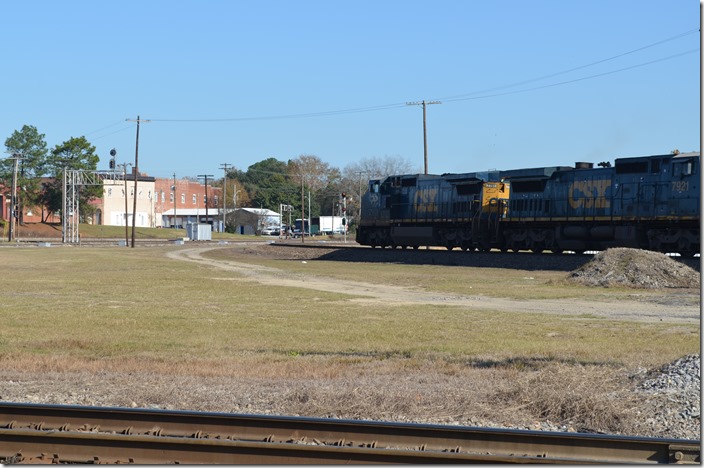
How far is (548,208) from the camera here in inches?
1692

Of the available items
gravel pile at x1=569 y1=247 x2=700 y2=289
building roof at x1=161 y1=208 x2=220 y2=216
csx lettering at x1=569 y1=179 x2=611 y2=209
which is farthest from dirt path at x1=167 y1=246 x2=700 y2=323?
building roof at x1=161 y1=208 x2=220 y2=216

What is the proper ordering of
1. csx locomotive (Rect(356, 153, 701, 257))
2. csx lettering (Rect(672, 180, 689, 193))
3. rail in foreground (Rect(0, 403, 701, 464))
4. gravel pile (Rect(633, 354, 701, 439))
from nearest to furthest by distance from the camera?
1. rail in foreground (Rect(0, 403, 701, 464))
2. gravel pile (Rect(633, 354, 701, 439))
3. csx lettering (Rect(672, 180, 689, 193))
4. csx locomotive (Rect(356, 153, 701, 257))

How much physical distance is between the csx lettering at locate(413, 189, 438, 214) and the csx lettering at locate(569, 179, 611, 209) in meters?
10.5

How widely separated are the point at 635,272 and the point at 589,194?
10.4 m

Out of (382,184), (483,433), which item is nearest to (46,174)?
(382,184)

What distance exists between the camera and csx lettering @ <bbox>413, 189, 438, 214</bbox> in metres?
50.8

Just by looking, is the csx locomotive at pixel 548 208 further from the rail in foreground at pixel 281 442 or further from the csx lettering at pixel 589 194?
the rail in foreground at pixel 281 442

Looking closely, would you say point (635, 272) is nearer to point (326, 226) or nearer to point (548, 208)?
point (548, 208)

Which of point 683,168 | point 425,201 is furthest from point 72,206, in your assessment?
point 683,168

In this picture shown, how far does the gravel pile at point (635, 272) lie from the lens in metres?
30.6

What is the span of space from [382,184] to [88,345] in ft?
130

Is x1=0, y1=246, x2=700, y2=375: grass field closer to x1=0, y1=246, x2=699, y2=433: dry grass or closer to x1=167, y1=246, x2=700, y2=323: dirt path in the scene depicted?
x1=0, y1=246, x2=699, y2=433: dry grass

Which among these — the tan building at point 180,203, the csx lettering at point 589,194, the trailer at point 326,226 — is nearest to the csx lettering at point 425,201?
the csx lettering at point 589,194

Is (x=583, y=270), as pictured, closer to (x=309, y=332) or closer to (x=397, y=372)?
(x=309, y=332)
